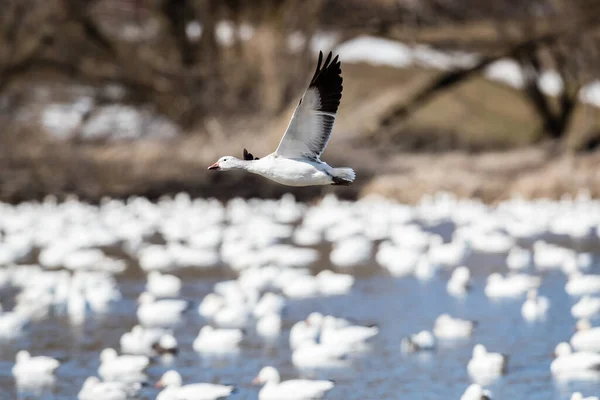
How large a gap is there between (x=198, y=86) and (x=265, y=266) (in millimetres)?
9885

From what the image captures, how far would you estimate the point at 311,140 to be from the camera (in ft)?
29.1

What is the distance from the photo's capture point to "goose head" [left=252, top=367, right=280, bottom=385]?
9.94 meters

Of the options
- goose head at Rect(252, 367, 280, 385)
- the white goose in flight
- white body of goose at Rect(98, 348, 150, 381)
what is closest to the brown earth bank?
white body of goose at Rect(98, 348, 150, 381)

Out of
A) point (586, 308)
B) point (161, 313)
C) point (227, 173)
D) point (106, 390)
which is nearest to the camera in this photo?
point (106, 390)

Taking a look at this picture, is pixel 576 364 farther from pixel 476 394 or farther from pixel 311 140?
pixel 311 140

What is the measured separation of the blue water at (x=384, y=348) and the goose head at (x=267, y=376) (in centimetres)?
9

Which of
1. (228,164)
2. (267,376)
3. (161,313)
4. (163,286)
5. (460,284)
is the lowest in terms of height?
(267,376)

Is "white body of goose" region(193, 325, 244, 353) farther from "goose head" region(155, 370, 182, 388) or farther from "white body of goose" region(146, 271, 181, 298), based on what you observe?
"white body of goose" region(146, 271, 181, 298)

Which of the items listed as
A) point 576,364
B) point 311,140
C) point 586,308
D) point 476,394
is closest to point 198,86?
point 586,308

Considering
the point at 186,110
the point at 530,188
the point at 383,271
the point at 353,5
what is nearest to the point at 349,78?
the point at 353,5

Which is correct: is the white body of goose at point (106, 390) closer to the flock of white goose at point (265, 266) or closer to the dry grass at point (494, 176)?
the flock of white goose at point (265, 266)

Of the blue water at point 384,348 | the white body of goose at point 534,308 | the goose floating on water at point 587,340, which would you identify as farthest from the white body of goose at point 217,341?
the white body of goose at point 534,308

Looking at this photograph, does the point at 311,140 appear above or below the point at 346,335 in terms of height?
above

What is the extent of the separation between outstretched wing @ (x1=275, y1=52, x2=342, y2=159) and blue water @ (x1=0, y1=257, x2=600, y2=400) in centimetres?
215
